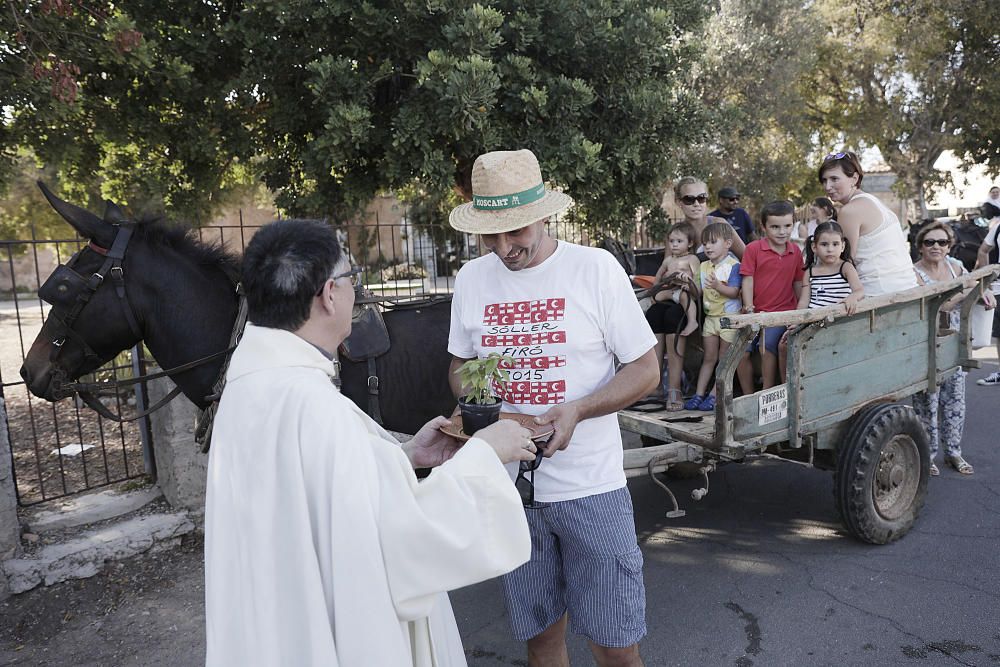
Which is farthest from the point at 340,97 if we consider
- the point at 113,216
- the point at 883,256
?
the point at 883,256

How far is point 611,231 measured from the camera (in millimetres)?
8242

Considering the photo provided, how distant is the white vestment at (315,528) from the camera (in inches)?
65.4

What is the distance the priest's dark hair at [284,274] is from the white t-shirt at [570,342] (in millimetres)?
845

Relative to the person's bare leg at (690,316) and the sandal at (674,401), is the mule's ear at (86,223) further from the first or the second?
the person's bare leg at (690,316)

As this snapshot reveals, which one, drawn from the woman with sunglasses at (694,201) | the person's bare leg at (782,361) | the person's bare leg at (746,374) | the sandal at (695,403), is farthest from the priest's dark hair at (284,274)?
the woman with sunglasses at (694,201)

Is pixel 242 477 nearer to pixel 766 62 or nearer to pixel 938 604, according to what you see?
pixel 938 604

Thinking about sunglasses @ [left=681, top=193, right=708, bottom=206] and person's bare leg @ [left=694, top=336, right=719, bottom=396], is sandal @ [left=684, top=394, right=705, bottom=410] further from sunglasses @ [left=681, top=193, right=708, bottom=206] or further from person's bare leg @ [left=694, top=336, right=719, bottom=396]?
sunglasses @ [left=681, top=193, right=708, bottom=206]

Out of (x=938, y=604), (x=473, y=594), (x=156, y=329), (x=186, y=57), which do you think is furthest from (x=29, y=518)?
(x=938, y=604)

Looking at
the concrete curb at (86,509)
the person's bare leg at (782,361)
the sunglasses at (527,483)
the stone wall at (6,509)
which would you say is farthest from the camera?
the concrete curb at (86,509)

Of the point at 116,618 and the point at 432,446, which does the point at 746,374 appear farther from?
the point at 116,618

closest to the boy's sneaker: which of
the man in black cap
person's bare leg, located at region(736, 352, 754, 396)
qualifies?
the man in black cap

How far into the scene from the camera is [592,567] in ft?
8.14

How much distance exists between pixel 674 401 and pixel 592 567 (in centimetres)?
277

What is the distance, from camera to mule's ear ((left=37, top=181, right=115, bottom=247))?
367 centimetres
